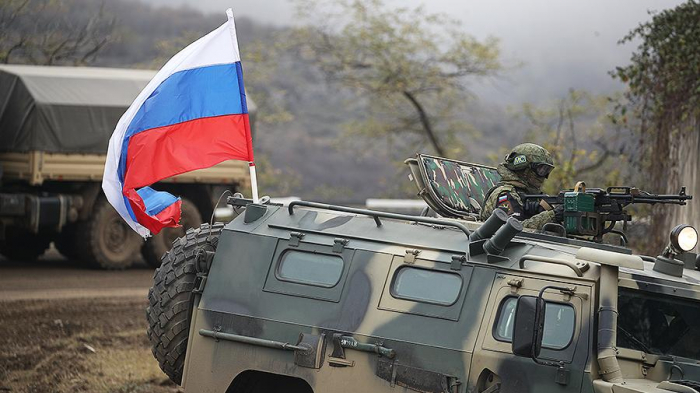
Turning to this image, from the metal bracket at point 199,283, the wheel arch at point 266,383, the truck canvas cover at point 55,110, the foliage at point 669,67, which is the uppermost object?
the foliage at point 669,67

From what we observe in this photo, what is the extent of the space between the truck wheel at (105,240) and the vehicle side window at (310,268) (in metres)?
11.5

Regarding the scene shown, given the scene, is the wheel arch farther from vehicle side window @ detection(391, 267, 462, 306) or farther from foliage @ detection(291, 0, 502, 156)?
foliage @ detection(291, 0, 502, 156)

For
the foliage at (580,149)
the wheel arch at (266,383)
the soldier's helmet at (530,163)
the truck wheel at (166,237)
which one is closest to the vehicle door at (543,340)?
the wheel arch at (266,383)

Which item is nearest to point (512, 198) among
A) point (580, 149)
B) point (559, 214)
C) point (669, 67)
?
point (559, 214)

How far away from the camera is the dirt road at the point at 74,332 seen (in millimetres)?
11062

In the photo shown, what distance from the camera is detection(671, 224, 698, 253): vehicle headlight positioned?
7411mm

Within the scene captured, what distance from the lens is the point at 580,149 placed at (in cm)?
2411

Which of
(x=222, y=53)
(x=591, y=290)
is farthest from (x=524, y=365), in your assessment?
(x=222, y=53)

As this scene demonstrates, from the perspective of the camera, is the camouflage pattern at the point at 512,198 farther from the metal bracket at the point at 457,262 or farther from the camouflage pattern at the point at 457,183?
the metal bracket at the point at 457,262

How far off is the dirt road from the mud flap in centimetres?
417

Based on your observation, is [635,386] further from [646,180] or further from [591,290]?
[646,180]

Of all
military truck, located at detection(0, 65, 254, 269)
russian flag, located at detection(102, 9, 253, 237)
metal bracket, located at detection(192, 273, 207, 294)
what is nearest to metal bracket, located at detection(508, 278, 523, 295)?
metal bracket, located at detection(192, 273, 207, 294)

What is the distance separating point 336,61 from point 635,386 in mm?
21549

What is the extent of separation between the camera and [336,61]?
27.4 meters
